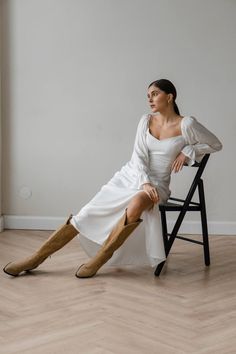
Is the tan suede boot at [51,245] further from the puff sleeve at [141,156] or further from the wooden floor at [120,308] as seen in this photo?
the puff sleeve at [141,156]

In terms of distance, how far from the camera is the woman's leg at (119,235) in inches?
169

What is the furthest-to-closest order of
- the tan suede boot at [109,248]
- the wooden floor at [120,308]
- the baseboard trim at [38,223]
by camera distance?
the baseboard trim at [38,223] → the tan suede boot at [109,248] → the wooden floor at [120,308]

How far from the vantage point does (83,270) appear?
4.32 meters

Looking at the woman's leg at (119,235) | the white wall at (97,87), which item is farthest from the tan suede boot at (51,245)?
the white wall at (97,87)

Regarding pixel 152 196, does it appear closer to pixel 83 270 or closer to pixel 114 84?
pixel 83 270

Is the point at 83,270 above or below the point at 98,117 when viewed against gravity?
below

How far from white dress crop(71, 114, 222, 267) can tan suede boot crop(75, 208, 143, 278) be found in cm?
14

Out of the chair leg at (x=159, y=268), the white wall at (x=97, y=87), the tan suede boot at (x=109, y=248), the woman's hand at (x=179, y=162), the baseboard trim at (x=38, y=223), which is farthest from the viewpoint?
the baseboard trim at (x=38, y=223)

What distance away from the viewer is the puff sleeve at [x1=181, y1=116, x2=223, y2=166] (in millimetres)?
4508

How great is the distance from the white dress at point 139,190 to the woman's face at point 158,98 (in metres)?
0.14

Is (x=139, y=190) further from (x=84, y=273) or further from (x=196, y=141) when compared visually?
(x=84, y=273)

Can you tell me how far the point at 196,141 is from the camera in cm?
455

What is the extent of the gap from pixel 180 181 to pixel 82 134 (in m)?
0.92

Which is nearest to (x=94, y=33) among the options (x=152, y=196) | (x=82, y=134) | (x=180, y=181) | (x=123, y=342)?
(x=82, y=134)
